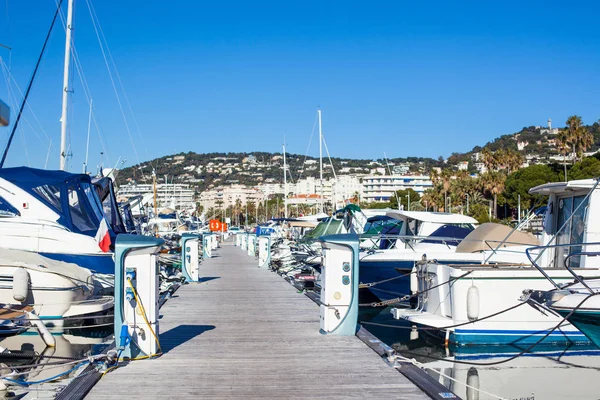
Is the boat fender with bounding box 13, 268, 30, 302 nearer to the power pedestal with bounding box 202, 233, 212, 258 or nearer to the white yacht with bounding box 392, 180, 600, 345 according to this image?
the white yacht with bounding box 392, 180, 600, 345

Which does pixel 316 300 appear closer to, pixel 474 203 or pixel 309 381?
pixel 309 381

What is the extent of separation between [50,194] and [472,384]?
40.4ft

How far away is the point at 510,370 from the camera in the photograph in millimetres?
12023

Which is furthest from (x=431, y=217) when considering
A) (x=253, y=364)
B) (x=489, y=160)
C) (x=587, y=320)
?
(x=489, y=160)

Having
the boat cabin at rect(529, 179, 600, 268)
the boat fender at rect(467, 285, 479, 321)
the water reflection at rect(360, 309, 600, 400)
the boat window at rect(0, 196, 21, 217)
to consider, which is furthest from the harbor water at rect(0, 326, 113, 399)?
the boat cabin at rect(529, 179, 600, 268)

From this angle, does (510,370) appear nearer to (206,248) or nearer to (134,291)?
(134,291)

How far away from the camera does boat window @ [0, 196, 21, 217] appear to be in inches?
720

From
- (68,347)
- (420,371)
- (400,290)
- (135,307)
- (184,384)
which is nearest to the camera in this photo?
(184,384)

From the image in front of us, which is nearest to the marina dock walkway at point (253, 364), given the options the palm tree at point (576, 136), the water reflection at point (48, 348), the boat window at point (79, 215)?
the water reflection at point (48, 348)

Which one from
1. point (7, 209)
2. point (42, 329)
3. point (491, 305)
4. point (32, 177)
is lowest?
point (42, 329)

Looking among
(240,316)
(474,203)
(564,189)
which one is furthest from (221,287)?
(474,203)

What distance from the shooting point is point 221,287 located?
20.0 m

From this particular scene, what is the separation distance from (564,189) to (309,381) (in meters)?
9.18

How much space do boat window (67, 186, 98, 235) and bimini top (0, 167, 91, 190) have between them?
406mm
